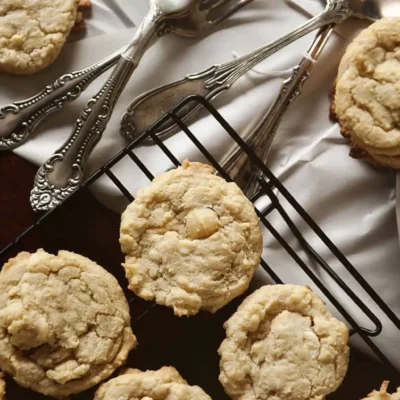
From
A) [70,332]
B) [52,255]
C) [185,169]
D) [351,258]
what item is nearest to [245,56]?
[185,169]

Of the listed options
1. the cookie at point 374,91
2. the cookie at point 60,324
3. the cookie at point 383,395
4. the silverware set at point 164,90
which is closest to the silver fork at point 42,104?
the silverware set at point 164,90

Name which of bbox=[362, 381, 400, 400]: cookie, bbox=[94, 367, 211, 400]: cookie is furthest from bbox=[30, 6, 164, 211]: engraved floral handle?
bbox=[362, 381, 400, 400]: cookie

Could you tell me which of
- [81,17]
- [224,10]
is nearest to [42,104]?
[81,17]

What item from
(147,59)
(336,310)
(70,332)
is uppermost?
(147,59)

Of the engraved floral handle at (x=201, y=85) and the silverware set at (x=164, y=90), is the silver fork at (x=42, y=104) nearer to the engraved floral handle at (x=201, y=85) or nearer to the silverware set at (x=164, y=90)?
the silverware set at (x=164, y=90)

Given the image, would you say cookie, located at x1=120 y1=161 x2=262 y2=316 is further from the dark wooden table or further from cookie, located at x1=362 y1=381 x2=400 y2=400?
Result: cookie, located at x1=362 y1=381 x2=400 y2=400

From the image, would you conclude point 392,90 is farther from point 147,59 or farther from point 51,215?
point 51,215
